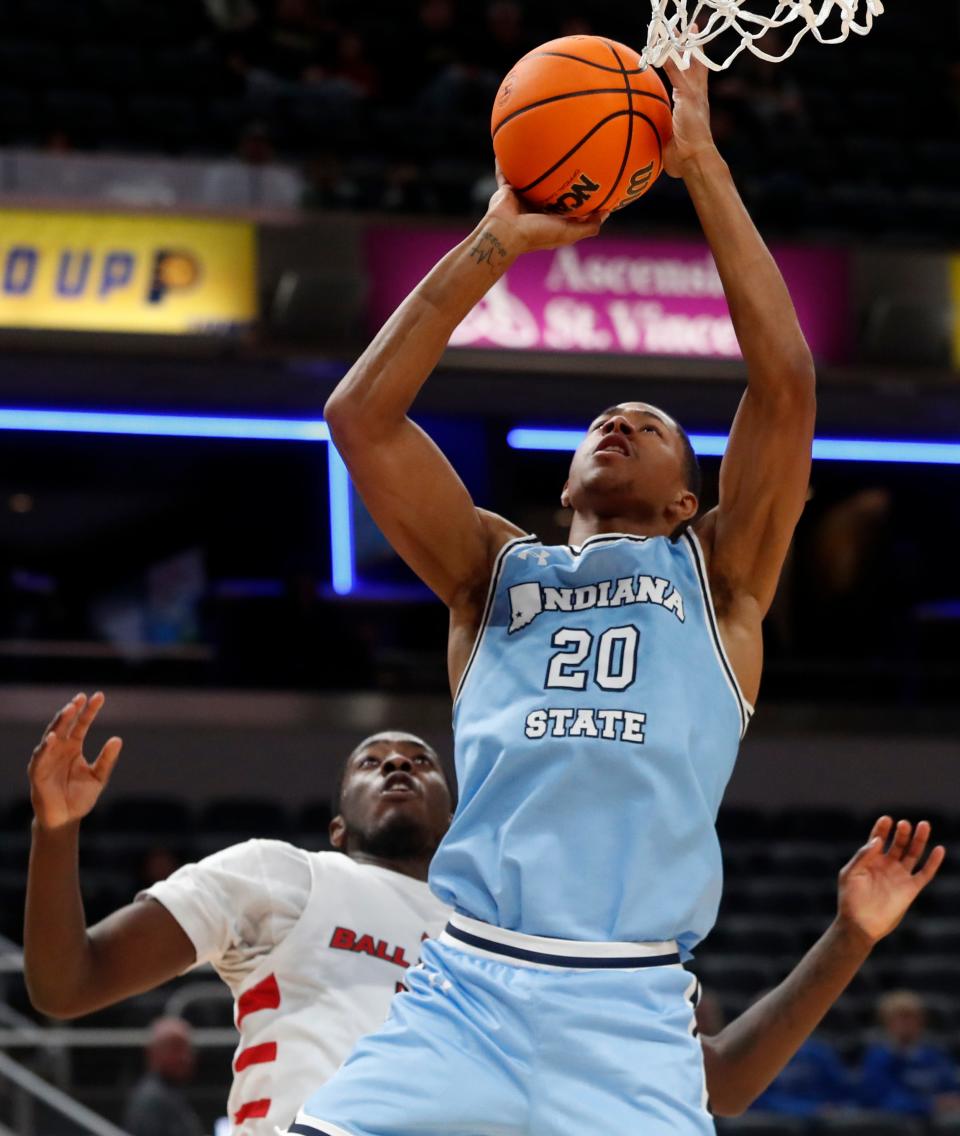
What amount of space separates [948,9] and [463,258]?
14835 millimetres

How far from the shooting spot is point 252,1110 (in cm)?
363

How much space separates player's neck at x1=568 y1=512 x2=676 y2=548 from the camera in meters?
3.22

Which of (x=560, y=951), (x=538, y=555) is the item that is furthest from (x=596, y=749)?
(x=538, y=555)

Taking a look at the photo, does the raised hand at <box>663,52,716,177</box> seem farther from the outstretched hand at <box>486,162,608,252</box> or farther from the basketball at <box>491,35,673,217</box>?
the outstretched hand at <box>486,162,608,252</box>

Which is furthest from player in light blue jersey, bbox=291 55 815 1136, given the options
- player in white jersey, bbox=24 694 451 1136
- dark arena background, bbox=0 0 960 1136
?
dark arena background, bbox=0 0 960 1136

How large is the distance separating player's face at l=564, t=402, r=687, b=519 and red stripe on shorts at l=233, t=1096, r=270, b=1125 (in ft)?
4.25

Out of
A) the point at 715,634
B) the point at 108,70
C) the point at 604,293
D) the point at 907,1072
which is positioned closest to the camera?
the point at 715,634

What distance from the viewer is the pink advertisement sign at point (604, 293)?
40.0 feet

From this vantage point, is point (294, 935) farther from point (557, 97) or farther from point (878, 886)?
point (557, 97)

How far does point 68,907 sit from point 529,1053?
0.90 m

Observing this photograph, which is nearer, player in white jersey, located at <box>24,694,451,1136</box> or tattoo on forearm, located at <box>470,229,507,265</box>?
tattoo on forearm, located at <box>470,229,507,265</box>

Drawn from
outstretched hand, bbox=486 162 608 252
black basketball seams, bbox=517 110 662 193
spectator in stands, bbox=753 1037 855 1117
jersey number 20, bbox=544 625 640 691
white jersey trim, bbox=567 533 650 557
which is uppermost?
black basketball seams, bbox=517 110 662 193

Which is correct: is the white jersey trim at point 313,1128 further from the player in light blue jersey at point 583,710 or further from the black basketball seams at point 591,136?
the black basketball seams at point 591,136

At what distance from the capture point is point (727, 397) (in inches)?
524
